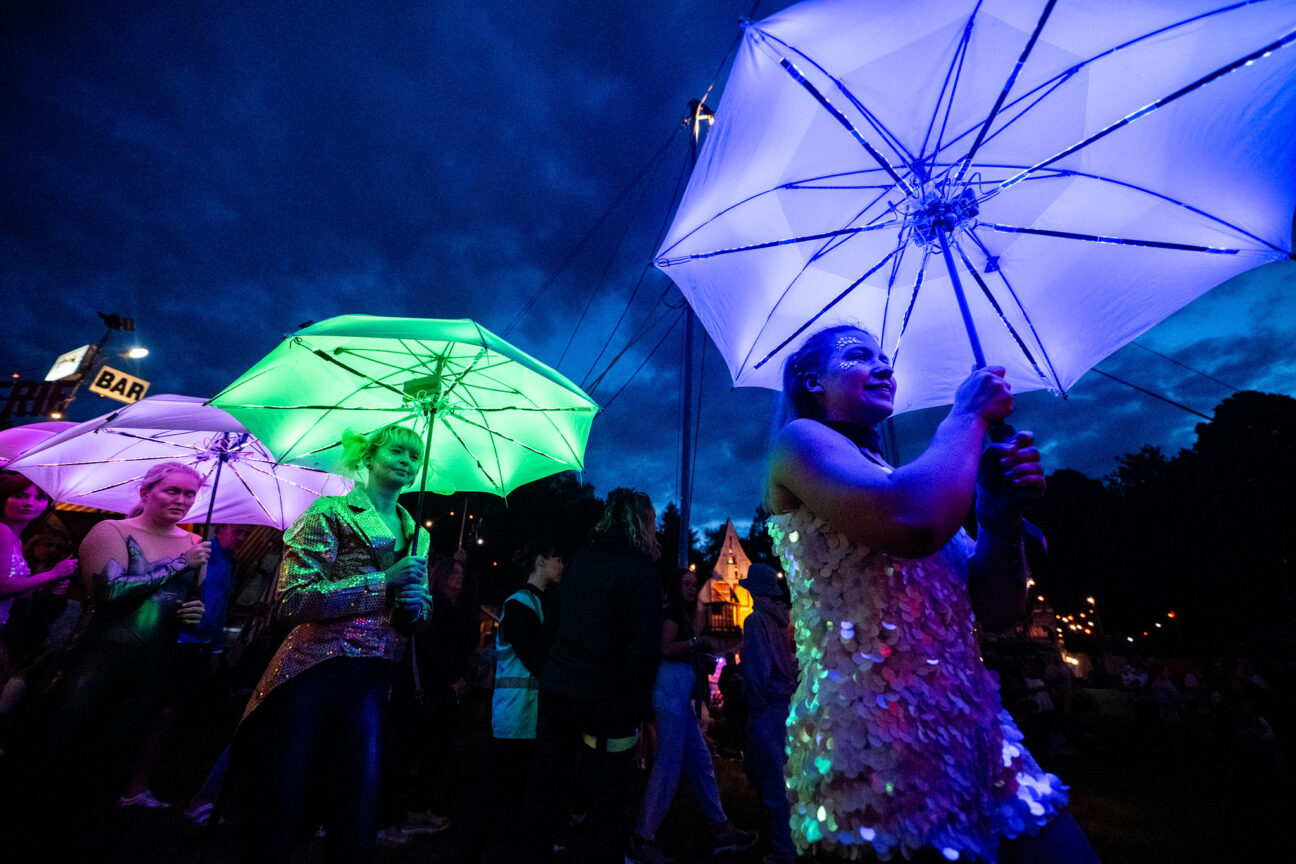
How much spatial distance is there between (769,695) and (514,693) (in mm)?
2070

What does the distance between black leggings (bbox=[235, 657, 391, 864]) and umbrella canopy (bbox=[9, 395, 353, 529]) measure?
2167mm

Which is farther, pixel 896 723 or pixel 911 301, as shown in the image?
pixel 911 301

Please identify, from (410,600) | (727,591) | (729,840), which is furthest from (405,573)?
(727,591)

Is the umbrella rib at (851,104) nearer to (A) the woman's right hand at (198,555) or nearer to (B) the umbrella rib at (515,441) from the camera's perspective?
(B) the umbrella rib at (515,441)

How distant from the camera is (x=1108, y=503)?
31547 millimetres

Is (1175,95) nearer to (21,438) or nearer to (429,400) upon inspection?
(429,400)

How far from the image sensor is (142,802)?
4.52 metres

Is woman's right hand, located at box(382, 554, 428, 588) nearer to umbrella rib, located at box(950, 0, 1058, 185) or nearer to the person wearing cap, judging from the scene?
the person wearing cap

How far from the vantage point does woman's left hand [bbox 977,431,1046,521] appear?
4.39 feet

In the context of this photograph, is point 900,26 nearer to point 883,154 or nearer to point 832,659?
point 883,154

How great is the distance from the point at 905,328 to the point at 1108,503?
37761mm

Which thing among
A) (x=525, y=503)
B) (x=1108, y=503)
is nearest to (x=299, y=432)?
(x=525, y=503)

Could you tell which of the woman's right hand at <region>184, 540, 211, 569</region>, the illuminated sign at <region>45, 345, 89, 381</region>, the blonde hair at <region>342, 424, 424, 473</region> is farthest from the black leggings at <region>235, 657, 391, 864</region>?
the illuminated sign at <region>45, 345, 89, 381</region>

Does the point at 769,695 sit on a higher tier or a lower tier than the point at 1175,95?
lower
